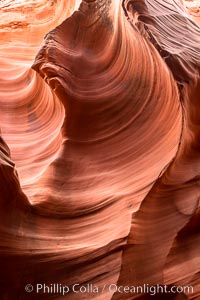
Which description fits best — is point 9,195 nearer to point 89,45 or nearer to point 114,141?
point 114,141

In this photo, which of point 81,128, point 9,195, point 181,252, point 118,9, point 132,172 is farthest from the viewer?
point 118,9

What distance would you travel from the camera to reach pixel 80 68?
398 centimetres

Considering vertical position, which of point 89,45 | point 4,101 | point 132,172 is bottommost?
point 132,172

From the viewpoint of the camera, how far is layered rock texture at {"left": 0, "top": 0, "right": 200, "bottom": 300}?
3.15 m

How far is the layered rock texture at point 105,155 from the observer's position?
10.3ft

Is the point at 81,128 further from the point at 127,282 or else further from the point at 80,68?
the point at 127,282

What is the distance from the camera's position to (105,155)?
12.2ft

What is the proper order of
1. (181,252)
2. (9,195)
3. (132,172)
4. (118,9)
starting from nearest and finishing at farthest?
(9,195) → (181,252) → (132,172) → (118,9)

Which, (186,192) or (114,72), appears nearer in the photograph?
(186,192)

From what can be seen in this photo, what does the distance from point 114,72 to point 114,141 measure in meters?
0.60

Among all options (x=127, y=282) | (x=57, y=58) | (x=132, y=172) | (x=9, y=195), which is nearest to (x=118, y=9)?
(x=57, y=58)

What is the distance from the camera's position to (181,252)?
10.7 feet

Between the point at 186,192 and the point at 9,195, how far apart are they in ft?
4.11

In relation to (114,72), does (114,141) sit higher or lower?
lower
